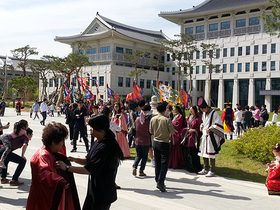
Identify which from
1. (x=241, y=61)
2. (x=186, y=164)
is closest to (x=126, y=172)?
(x=186, y=164)

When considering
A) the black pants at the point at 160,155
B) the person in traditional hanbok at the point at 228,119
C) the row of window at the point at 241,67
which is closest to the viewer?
the black pants at the point at 160,155

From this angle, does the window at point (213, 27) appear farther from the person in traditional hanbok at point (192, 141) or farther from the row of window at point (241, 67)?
the person in traditional hanbok at point (192, 141)

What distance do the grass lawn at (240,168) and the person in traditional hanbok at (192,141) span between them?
70cm

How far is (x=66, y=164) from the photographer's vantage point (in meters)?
3.24

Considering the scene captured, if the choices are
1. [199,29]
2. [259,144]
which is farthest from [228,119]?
[199,29]

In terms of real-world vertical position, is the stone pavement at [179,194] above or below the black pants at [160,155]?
below

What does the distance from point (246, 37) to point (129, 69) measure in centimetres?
2063

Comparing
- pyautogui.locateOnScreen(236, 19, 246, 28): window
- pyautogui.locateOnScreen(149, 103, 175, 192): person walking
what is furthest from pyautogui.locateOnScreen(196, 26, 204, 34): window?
pyautogui.locateOnScreen(149, 103, 175, 192): person walking

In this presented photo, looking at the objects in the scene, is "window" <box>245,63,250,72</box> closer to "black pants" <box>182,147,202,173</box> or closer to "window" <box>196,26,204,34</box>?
"window" <box>196,26,204,34</box>

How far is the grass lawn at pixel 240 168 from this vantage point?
7.54 m

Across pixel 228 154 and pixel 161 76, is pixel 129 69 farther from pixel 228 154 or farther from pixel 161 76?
pixel 228 154

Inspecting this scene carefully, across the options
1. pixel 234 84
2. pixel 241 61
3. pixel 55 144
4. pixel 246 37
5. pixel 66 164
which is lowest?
pixel 66 164

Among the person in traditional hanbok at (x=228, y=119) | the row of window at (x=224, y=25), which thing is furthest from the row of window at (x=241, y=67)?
the person in traditional hanbok at (x=228, y=119)

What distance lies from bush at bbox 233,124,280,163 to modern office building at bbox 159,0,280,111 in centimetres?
3642
